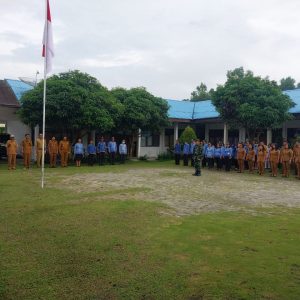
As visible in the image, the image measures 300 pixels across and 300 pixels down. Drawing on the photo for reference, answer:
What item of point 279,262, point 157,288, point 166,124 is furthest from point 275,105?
point 157,288

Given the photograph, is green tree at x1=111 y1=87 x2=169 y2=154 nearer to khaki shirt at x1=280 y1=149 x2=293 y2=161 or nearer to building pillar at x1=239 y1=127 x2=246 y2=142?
building pillar at x1=239 y1=127 x2=246 y2=142

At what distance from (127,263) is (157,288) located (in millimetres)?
836

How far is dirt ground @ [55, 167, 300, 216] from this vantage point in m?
9.15

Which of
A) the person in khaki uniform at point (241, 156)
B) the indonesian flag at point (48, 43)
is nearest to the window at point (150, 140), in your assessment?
the person in khaki uniform at point (241, 156)

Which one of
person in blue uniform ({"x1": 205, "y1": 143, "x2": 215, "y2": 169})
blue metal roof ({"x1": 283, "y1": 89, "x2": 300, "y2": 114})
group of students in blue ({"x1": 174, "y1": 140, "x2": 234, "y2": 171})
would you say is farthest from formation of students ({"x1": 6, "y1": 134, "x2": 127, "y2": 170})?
blue metal roof ({"x1": 283, "y1": 89, "x2": 300, "y2": 114})

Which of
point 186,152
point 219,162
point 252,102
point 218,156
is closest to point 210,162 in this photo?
point 219,162

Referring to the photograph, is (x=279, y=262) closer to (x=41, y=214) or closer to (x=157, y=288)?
(x=157, y=288)

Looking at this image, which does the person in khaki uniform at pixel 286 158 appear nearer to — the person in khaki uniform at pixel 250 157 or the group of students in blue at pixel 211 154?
the person in khaki uniform at pixel 250 157

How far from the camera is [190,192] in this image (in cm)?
1107

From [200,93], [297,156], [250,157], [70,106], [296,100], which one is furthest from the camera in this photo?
[200,93]

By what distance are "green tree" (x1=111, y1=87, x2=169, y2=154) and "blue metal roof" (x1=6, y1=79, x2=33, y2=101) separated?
17.7 feet

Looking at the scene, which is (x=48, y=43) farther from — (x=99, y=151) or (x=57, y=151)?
(x=99, y=151)

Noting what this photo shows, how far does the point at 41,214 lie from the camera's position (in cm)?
768

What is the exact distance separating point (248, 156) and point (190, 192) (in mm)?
8454
